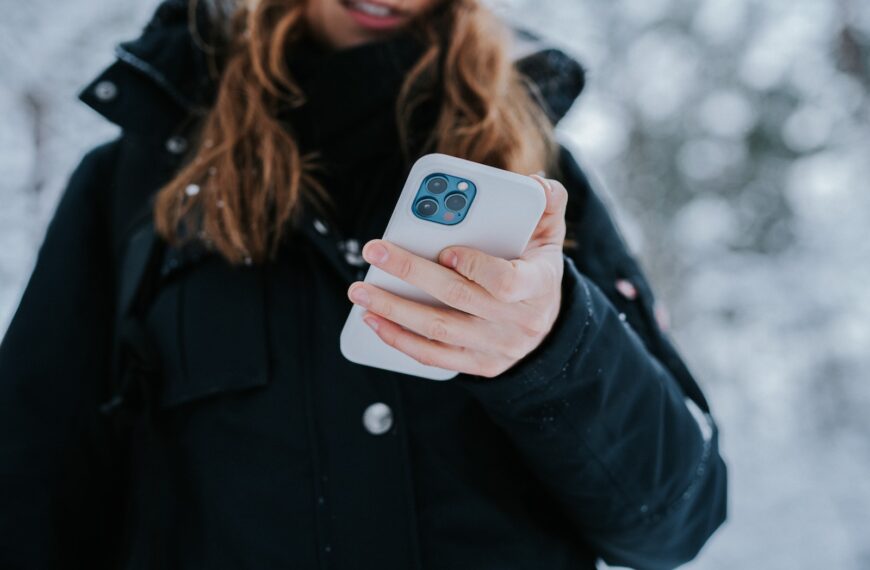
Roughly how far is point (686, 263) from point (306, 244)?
26.8 feet

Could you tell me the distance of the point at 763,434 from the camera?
283 inches

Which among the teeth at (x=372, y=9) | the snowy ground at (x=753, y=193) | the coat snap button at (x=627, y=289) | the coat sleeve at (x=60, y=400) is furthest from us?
the snowy ground at (x=753, y=193)

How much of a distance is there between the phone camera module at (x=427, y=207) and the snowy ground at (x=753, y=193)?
6066 millimetres

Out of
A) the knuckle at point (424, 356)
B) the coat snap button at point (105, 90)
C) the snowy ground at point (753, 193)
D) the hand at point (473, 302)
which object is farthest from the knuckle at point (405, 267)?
the snowy ground at point (753, 193)

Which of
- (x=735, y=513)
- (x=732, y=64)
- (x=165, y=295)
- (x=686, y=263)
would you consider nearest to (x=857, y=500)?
(x=735, y=513)

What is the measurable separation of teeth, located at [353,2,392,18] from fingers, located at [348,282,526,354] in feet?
2.64

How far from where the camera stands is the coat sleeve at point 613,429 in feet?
2.66

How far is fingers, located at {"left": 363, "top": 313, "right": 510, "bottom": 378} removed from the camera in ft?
2.28

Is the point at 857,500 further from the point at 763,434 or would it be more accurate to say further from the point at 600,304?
the point at 600,304

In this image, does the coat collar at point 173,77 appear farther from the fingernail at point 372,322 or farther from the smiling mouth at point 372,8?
the fingernail at point 372,322

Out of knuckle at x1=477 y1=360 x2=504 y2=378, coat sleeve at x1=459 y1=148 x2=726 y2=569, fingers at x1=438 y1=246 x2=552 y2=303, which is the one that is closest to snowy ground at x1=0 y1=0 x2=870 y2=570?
coat sleeve at x1=459 y1=148 x2=726 y2=569

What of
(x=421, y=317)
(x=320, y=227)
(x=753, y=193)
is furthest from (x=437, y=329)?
(x=753, y=193)

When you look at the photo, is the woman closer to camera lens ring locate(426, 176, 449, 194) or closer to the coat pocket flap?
the coat pocket flap

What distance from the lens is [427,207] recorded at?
670 mm
